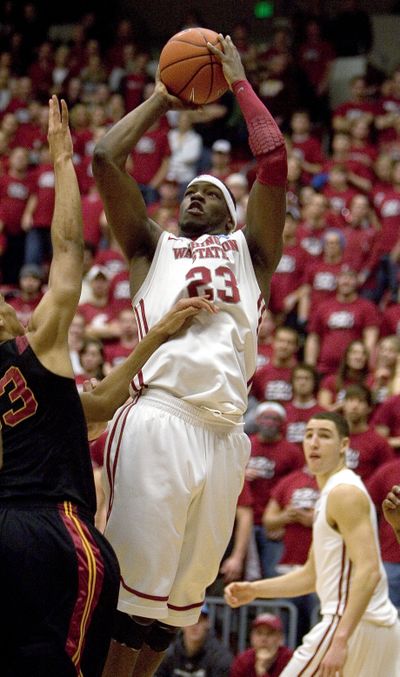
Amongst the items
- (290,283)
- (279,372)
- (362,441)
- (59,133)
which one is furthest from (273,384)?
(59,133)

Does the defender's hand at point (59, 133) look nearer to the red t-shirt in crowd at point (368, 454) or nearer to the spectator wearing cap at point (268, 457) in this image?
the red t-shirt in crowd at point (368, 454)

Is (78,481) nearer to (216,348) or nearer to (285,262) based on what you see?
(216,348)

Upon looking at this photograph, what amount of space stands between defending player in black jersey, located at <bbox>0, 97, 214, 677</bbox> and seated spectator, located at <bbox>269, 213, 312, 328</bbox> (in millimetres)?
7345

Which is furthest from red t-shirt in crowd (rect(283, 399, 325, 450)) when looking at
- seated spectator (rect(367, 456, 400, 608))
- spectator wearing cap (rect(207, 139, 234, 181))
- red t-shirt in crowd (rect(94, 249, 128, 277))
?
spectator wearing cap (rect(207, 139, 234, 181))

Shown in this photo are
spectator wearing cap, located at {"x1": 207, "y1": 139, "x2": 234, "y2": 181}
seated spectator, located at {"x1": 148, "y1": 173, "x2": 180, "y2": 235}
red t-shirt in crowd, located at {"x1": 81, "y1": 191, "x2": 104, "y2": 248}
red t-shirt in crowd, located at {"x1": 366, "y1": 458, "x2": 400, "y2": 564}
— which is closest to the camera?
red t-shirt in crowd, located at {"x1": 366, "y1": 458, "x2": 400, "y2": 564}

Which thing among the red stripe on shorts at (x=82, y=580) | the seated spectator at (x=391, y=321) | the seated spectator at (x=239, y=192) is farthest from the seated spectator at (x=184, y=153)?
the red stripe on shorts at (x=82, y=580)

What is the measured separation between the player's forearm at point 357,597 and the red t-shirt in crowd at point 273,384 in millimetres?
4062

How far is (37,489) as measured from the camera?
165 inches

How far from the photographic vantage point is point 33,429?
4223 millimetres

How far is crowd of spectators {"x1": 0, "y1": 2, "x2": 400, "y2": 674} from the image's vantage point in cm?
919

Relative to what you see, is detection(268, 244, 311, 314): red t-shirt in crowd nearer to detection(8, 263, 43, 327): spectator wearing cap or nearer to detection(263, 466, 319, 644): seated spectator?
detection(8, 263, 43, 327): spectator wearing cap

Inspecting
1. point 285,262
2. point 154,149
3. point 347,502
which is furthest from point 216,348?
point 154,149

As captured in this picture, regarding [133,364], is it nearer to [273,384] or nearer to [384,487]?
[384,487]

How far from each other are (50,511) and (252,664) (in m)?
4.01
